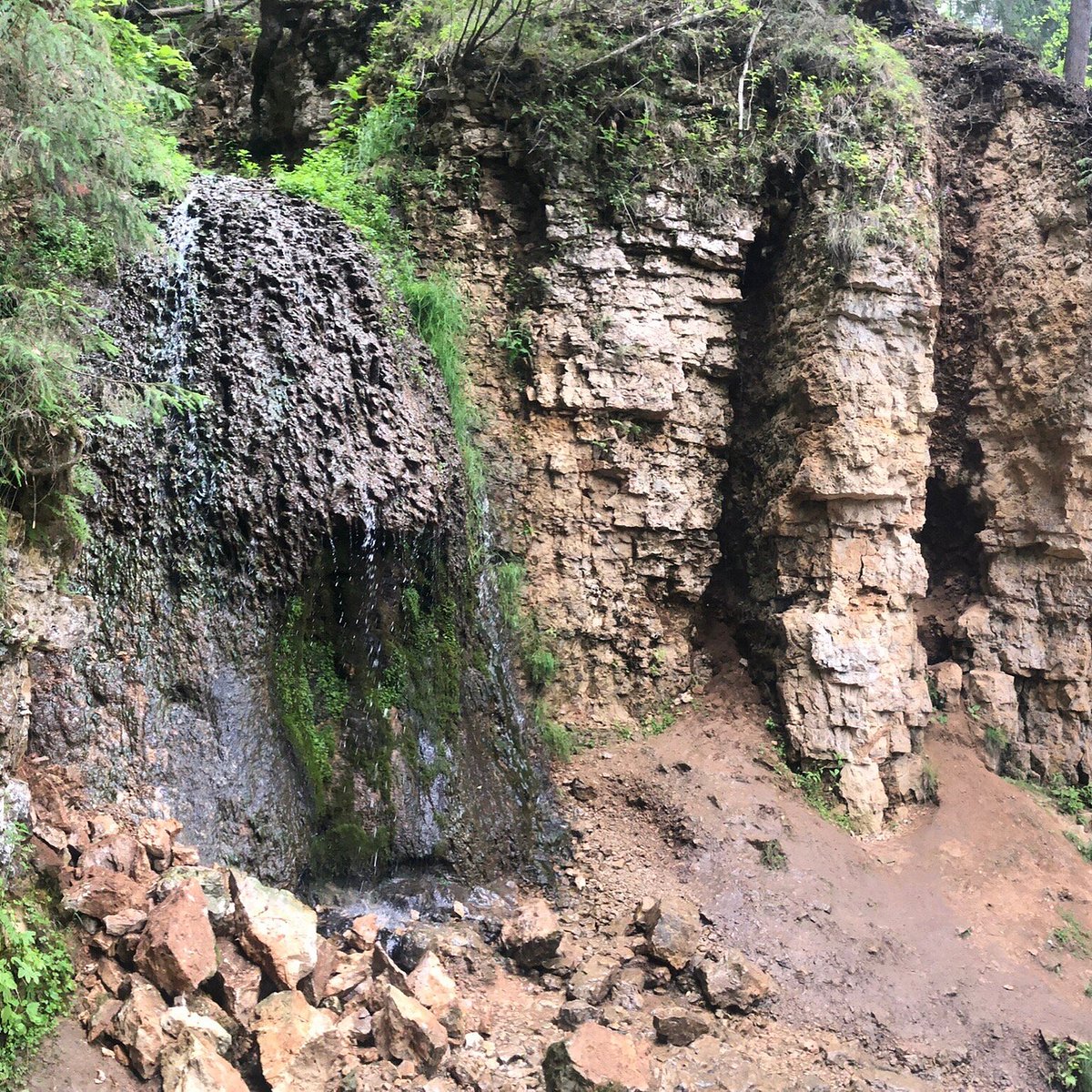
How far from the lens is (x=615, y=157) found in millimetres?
8711

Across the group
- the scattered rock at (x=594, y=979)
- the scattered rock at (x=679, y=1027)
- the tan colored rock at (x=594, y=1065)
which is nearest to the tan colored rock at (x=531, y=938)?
the scattered rock at (x=594, y=979)

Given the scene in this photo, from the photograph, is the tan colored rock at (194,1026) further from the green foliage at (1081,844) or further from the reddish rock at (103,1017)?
the green foliage at (1081,844)

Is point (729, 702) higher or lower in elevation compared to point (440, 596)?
lower

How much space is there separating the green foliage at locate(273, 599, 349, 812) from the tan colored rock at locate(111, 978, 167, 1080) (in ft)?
6.92

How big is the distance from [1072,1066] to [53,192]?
8.30 meters

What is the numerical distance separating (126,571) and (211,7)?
900cm

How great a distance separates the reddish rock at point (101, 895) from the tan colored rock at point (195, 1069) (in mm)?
706

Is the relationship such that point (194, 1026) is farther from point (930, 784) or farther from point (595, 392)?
point (930, 784)

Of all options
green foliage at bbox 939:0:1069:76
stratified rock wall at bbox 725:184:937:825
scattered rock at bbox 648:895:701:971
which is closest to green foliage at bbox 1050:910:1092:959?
stratified rock wall at bbox 725:184:937:825

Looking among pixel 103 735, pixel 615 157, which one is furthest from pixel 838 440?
pixel 103 735

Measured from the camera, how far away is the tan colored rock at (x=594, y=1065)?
4734mm

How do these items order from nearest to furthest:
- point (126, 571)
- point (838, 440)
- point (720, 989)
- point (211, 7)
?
point (126, 571), point (720, 989), point (838, 440), point (211, 7)

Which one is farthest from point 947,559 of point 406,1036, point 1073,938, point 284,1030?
point 284,1030

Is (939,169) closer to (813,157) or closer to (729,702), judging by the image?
(813,157)
